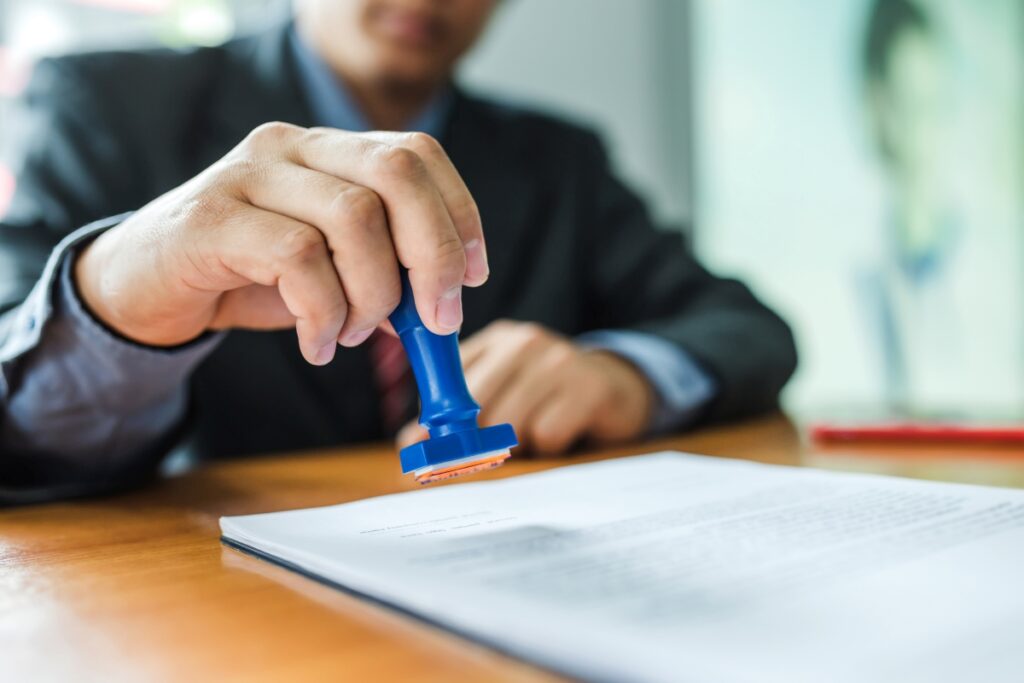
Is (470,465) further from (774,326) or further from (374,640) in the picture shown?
(774,326)

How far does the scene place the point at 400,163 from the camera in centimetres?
33

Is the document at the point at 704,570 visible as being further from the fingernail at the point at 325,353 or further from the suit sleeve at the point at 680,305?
the suit sleeve at the point at 680,305

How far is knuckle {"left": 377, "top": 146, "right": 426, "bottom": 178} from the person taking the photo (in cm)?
33

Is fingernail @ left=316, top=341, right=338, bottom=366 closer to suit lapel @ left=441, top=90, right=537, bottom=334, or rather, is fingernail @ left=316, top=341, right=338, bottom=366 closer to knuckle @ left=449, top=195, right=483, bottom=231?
knuckle @ left=449, top=195, right=483, bottom=231

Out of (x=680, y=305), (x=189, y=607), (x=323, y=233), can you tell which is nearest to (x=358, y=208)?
(x=323, y=233)

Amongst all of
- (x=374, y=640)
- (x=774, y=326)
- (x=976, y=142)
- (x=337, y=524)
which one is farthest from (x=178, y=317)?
(x=976, y=142)

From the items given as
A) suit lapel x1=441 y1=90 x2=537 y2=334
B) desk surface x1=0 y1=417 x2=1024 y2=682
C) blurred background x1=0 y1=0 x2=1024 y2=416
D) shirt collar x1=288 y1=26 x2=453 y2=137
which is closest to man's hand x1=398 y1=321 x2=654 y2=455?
desk surface x1=0 y1=417 x2=1024 y2=682

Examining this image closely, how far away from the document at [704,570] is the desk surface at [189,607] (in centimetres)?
1

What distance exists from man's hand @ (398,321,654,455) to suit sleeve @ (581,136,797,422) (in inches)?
4.9

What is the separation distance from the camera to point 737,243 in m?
1.63

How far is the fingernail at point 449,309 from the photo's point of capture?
325mm

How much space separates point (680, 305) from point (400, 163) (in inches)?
24.7

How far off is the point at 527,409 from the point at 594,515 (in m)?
0.22

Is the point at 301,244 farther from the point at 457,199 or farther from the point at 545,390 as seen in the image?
the point at 545,390
